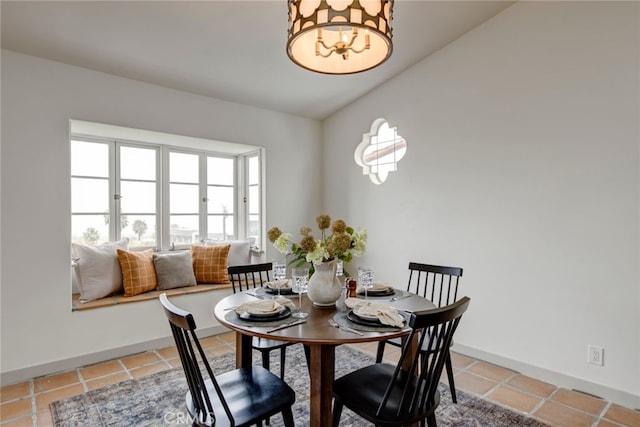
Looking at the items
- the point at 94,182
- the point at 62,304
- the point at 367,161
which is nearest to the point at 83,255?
the point at 62,304

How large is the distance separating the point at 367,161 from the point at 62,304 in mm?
A: 3155

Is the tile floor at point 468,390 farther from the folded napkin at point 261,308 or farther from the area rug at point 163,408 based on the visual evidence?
the folded napkin at point 261,308

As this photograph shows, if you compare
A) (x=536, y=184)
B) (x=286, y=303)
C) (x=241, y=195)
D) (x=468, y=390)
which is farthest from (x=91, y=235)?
(x=536, y=184)

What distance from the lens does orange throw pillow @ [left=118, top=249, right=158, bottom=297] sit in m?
3.15

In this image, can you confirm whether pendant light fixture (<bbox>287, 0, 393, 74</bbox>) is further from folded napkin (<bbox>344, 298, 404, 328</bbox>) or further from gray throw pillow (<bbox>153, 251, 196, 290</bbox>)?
gray throw pillow (<bbox>153, 251, 196, 290</bbox>)

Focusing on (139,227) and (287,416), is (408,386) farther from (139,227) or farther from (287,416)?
(139,227)

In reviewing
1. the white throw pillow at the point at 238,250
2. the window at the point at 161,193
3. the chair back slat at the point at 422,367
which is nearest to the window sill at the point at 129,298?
the white throw pillow at the point at 238,250

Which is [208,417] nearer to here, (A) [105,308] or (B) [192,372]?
(B) [192,372]

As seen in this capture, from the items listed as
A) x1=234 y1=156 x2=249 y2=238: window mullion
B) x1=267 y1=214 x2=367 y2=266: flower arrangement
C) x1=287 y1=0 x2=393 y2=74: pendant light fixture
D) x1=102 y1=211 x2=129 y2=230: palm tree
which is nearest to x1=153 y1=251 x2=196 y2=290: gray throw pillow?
x1=102 y1=211 x2=129 y2=230: palm tree

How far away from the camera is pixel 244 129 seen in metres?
3.80

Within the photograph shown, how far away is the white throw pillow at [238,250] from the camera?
12.7ft

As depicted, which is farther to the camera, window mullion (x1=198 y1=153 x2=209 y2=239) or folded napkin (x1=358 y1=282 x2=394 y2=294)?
window mullion (x1=198 y1=153 x2=209 y2=239)

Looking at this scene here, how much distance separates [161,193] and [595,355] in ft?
13.1

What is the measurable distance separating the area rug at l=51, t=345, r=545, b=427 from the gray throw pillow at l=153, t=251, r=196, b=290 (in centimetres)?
94
